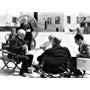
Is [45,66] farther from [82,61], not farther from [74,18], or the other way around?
[74,18]

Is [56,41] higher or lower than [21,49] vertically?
higher

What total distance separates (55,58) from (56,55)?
73mm

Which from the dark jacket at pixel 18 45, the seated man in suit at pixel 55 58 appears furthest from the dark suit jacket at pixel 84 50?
the dark jacket at pixel 18 45

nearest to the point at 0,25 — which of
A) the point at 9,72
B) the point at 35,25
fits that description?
the point at 35,25

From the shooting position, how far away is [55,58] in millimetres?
6844

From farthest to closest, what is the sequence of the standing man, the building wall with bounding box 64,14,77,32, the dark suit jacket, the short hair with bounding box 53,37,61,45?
the building wall with bounding box 64,14,77,32
the standing man
the dark suit jacket
the short hair with bounding box 53,37,61,45

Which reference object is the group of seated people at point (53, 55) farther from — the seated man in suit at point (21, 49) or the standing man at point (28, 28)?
the standing man at point (28, 28)

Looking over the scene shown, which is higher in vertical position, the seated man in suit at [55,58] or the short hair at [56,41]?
the short hair at [56,41]

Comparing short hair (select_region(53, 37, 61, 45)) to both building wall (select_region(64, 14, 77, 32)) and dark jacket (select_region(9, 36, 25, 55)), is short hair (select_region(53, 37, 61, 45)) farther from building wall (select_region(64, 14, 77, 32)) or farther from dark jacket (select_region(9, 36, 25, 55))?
building wall (select_region(64, 14, 77, 32))

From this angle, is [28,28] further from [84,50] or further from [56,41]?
[56,41]

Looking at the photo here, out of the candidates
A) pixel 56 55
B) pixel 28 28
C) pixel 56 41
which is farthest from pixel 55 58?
pixel 28 28

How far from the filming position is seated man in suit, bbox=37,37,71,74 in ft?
22.2

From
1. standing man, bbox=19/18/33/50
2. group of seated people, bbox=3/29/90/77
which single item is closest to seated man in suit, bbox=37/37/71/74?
group of seated people, bbox=3/29/90/77

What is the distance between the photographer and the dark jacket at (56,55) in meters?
6.78
